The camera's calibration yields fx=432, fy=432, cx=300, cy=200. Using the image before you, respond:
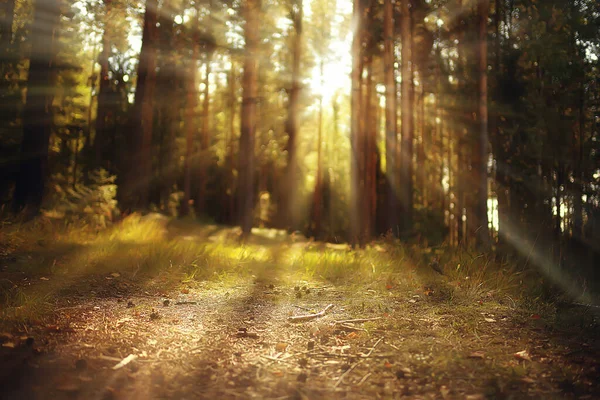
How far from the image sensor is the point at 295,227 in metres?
23.6

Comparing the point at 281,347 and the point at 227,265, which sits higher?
the point at 227,265

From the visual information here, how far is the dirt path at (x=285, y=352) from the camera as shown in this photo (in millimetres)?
3264

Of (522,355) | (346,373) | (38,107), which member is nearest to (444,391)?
(346,373)

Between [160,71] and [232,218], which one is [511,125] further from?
[232,218]

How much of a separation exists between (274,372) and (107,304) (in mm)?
2683

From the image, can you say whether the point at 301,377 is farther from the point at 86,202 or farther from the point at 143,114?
the point at 143,114

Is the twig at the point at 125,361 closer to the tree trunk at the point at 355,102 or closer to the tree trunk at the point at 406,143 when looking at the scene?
the tree trunk at the point at 355,102

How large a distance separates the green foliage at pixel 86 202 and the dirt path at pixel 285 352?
520 cm

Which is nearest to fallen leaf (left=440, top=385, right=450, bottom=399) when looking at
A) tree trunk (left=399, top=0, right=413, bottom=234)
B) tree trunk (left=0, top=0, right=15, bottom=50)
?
tree trunk (left=399, top=0, right=413, bottom=234)

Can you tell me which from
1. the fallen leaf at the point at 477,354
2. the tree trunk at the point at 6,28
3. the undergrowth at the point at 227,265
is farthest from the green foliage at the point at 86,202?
the fallen leaf at the point at 477,354

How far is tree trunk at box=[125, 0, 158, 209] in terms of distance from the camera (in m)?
14.3

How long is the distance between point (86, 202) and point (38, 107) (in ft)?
8.11

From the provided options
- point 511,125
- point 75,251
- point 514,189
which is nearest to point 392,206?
point 514,189

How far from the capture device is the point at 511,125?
14.4m
